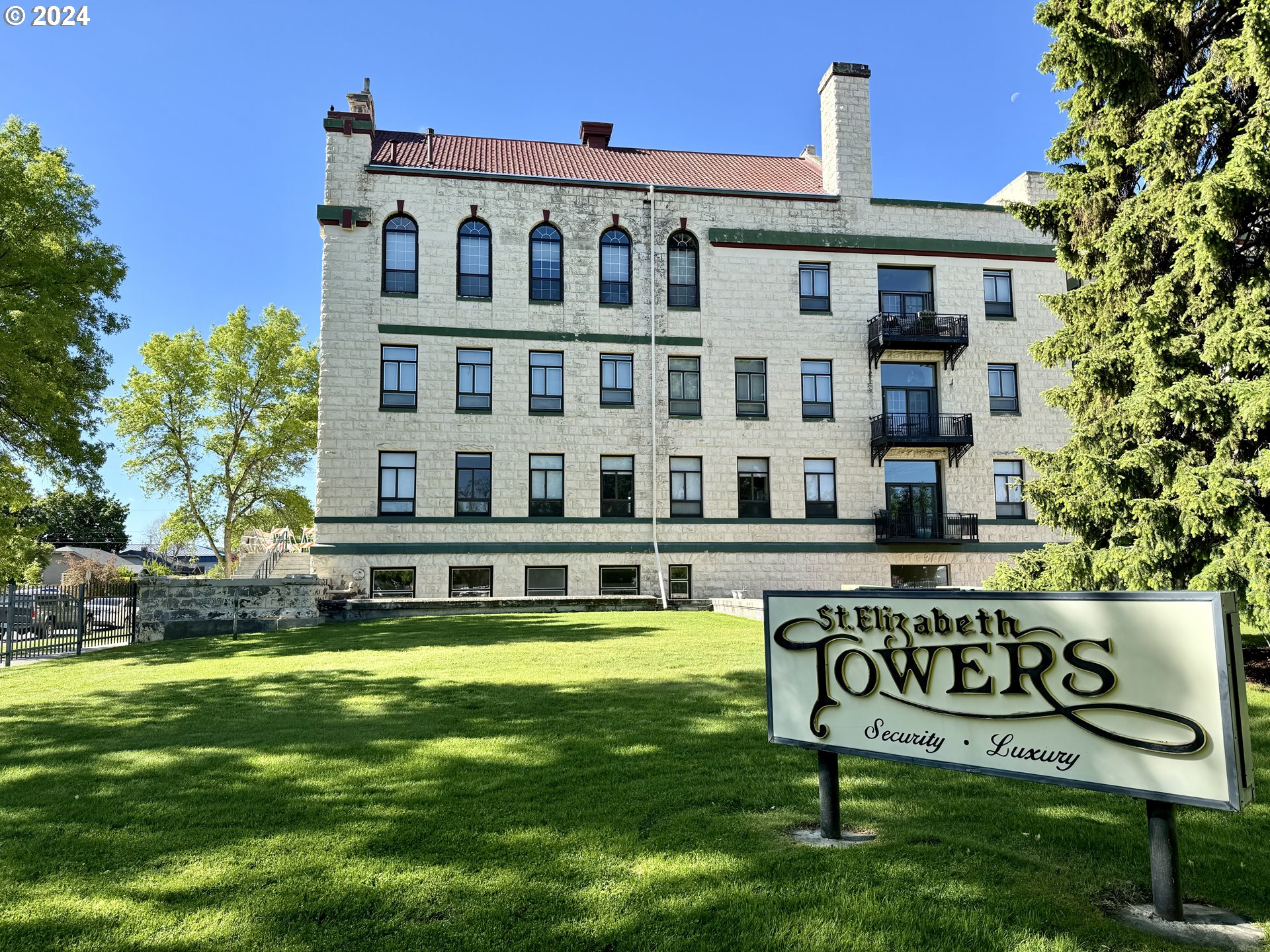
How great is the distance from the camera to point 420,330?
26562 millimetres

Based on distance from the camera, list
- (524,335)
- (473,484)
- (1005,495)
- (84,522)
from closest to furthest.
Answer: (473,484) → (524,335) → (1005,495) → (84,522)

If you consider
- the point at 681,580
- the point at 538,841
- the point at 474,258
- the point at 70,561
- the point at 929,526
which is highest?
the point at 474,258

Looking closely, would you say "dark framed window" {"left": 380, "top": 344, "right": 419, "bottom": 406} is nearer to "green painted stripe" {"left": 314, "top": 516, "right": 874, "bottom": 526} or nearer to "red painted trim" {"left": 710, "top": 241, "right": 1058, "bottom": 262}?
A: "green painted stripe" {"left": 314, "top": 516, "right": 874, "bottom": 526}

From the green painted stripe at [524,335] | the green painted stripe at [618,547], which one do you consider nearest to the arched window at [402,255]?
the green painted stripe at [524,335]

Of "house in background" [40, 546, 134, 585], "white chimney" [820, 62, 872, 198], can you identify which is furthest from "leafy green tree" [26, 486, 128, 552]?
"white chimney" [820, 62, 872, 198]

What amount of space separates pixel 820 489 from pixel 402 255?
16796 millimetres

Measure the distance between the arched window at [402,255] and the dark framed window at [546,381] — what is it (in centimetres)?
474

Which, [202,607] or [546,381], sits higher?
[546,381]

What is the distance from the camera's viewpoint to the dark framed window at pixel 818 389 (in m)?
28.3

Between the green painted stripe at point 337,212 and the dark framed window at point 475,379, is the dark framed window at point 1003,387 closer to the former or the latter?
the dark framed window at point 475,379

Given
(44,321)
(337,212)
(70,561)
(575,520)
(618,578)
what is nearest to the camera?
(44,321)

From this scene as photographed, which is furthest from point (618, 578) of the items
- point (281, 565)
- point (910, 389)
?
point (910, 389)

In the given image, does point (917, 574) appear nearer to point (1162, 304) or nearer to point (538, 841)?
point (1162, 304)

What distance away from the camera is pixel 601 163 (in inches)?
1216
